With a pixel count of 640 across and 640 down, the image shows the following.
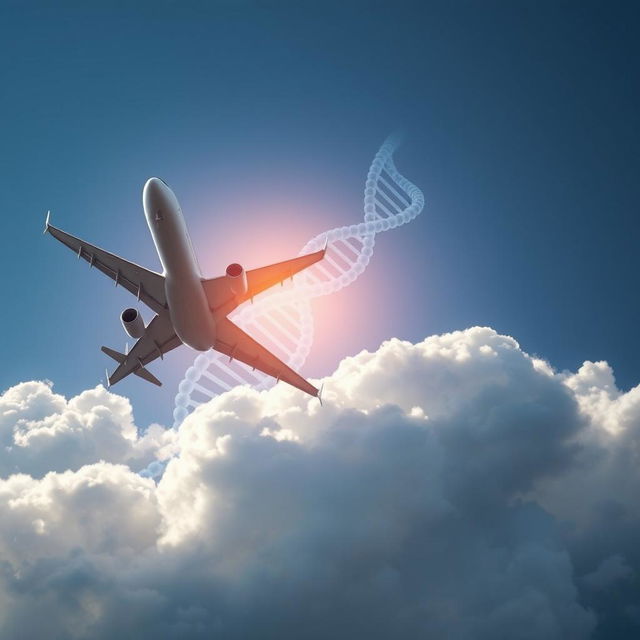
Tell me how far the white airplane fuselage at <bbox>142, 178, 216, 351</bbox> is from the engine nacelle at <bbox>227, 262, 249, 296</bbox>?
2.18m

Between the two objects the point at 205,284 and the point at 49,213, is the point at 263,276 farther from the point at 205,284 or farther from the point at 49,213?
the point at 49,213

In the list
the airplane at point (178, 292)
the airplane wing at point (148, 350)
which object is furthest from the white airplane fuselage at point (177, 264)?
the airplane wing at point (148, 350)

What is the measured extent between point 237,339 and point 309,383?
7.79 meters

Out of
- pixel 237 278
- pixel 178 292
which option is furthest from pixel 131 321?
pixel 237 278

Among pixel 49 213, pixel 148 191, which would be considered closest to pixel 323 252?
pixel 148 191

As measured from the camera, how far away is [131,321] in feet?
147

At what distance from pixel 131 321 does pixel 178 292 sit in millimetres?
7339

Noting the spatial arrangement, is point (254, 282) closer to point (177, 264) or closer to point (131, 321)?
point (177, 264)

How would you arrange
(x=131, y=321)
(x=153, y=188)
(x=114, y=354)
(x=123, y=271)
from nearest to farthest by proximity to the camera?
(x=153, y=188), (x=123, y=271), (x=131, y=321), (x=114, y=354)

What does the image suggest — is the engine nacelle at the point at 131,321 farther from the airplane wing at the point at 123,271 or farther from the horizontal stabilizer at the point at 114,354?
the horizontal stabilizer at the point at 114,354

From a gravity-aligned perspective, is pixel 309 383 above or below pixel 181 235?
below

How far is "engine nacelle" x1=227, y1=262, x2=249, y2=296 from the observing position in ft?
134

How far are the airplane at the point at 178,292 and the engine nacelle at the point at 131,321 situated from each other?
2cm

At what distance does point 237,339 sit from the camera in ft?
160
